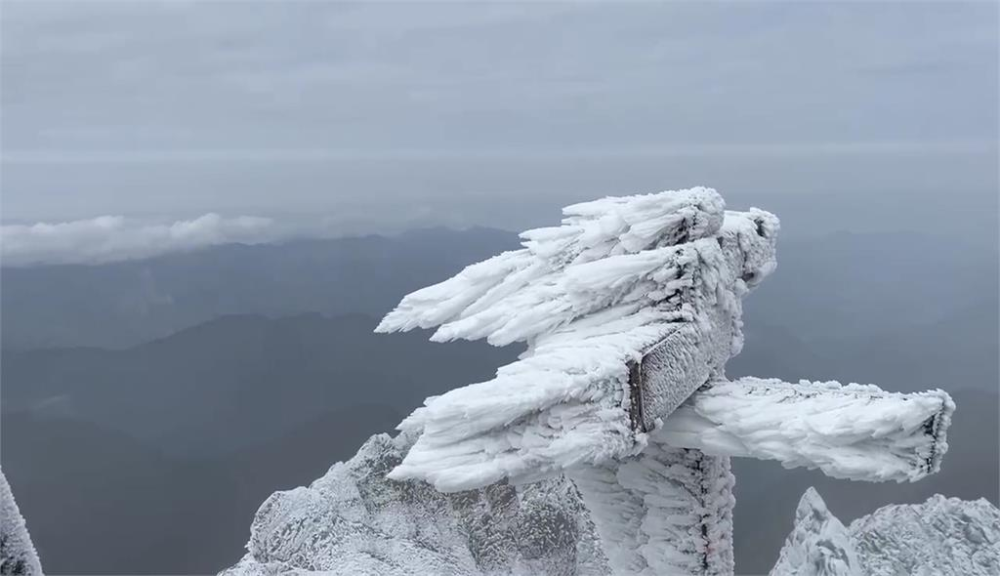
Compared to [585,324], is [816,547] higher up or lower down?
lower down

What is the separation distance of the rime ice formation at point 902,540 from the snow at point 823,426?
85 cm

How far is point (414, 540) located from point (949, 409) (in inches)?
82.1

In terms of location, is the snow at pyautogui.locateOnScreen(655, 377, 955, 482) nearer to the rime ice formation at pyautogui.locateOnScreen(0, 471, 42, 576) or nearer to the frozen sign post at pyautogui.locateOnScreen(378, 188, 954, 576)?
the frozen sign post at pyautogui.locateOnScreen(378, 188, 954, 576)

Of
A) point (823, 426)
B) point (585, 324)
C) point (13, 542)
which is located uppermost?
point (585, 324)

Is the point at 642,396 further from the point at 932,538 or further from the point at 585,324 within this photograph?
the point at 932,538

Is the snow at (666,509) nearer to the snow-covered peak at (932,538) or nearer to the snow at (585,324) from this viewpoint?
the snow at (585,324)

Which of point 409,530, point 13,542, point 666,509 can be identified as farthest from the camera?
point 409,530

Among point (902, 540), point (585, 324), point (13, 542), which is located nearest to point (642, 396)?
point (585, 324)

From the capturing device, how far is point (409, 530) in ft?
10.00

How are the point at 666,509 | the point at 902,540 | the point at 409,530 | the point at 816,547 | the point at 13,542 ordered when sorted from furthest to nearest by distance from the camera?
the point at 409,530
the point at 902,540
the point at 816,547
the point at 13,542
the point at 666,509

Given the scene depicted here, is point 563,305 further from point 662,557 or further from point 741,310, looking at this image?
point 662,557

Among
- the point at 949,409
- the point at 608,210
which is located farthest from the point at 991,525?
the point at 608,210

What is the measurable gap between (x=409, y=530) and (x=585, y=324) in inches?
63.7

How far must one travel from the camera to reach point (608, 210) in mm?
2041
